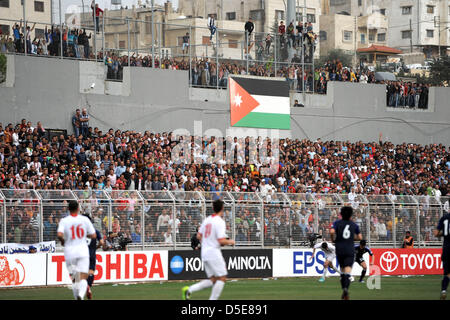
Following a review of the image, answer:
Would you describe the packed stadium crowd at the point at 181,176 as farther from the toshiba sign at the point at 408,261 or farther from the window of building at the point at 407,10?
the window of building at the point at 407,10

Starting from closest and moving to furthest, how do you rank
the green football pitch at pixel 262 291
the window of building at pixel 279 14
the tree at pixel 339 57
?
the green football pitch at pixel 262 291 < the tree at pixel 339 57 < the window of building at pixel 279 14

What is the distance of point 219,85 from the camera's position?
44.2 metres

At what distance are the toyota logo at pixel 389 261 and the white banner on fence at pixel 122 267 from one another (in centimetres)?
899

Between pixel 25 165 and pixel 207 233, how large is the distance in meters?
16.9

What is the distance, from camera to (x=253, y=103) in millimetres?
44125

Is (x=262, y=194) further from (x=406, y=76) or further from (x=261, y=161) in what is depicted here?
(x=406, y=76)

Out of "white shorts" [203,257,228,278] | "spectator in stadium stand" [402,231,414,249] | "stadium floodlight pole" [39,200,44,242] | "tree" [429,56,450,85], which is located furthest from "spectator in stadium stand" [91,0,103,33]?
"tree" [429,56,450,85]

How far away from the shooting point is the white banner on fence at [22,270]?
24.4m

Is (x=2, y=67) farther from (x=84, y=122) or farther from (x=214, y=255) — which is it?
(x=214, y=255)

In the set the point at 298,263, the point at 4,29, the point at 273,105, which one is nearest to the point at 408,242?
the point at 298,263

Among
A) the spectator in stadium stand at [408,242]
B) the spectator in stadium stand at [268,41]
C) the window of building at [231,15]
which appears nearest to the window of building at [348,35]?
the window of building at [231,15]

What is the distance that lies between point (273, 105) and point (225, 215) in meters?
14.6

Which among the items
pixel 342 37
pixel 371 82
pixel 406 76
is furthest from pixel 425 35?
pixel 371 82

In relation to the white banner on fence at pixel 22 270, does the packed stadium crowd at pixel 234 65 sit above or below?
above
